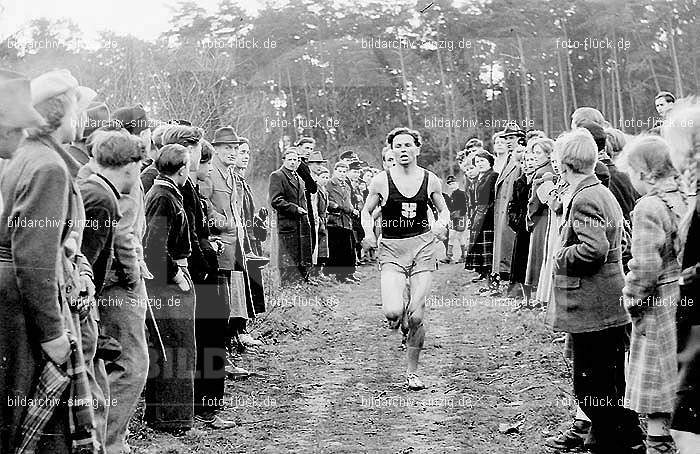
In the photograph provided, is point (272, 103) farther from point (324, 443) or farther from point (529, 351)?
point (324, 443)

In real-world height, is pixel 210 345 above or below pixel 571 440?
above

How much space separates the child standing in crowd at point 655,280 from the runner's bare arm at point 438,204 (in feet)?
10.9

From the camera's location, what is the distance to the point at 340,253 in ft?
59.4

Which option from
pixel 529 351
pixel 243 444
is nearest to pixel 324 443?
pixel 243 444

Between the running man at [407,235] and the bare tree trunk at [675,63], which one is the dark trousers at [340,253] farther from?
the running man at [407,235]

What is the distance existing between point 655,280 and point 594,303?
34.1 inches

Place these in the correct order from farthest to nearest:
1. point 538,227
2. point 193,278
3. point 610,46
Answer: point 610,46 → point 538,227 → point 193,278

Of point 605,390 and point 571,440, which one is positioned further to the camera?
point 571,440

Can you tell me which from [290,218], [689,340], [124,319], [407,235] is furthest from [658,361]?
[290,218]

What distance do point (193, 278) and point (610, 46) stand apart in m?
19.7

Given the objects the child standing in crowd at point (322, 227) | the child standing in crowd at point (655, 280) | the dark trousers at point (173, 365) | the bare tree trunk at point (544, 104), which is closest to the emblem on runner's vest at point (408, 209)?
the dark trousers at point (173, 365)

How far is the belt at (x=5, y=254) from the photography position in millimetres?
3562

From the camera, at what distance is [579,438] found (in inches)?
232

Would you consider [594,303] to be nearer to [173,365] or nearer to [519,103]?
[173,365]
